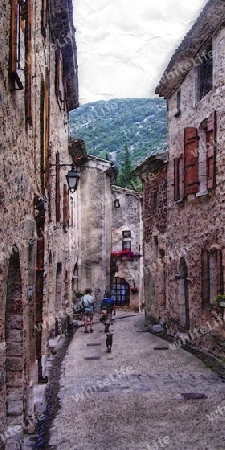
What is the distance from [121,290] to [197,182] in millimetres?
19186

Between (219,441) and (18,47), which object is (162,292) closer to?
(219,441)

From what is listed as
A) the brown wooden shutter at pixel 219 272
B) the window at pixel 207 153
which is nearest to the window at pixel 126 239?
the window at pixel 207 153

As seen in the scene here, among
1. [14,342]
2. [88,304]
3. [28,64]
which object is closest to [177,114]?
[88,304]

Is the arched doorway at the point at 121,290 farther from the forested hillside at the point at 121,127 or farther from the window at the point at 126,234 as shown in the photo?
the forested hillside at the point at 121,127

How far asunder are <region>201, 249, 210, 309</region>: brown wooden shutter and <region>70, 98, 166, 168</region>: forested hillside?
176 feet

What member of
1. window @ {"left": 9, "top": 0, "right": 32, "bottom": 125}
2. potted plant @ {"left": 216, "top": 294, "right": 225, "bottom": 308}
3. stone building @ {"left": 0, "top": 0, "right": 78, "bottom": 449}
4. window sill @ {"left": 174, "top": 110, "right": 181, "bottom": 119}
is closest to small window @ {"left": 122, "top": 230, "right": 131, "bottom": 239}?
window sill @ {"left": 174, "top": 110, "right": 181, "bottom": 119}

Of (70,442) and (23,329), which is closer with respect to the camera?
(23,329)

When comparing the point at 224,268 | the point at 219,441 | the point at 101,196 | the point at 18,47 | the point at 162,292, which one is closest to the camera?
the point at 18,47

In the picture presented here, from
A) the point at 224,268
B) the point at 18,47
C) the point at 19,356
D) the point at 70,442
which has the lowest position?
the point at 70,442

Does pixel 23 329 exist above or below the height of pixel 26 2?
below

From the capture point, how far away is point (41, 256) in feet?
30.8

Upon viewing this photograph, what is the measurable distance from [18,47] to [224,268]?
25.2ft

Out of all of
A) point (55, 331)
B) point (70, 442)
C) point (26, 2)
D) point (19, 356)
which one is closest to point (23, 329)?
point (19, 356)

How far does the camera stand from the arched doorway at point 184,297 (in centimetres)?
1500
